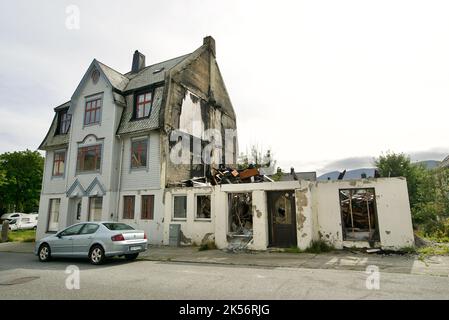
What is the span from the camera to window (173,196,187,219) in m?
15.5

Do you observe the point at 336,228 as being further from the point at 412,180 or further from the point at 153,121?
the point at 412,180

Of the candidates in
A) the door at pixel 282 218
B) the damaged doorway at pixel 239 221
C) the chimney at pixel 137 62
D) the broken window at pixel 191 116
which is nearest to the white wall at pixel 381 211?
the door at pixel 282 218

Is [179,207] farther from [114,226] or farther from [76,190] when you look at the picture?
[76,190]

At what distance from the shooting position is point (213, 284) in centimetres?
654

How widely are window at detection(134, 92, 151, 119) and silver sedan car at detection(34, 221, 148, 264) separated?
909 centimetres

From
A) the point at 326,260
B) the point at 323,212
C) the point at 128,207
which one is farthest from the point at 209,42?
the point at 326,260

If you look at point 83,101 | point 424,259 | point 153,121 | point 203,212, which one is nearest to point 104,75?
point 83,101

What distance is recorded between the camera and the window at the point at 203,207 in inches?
596

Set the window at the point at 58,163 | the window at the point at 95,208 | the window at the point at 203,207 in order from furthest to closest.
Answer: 1. the window at the point at 58,163
2. the window at the point at 95,208
3. the window at the point at 203,207

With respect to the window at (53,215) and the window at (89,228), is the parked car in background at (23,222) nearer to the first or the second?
the window at (53,215)

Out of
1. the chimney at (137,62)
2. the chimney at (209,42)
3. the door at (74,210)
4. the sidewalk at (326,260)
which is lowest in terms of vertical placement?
the sidewalk at (326,260)

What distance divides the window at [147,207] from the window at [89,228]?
5.65 metres

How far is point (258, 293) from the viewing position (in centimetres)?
568

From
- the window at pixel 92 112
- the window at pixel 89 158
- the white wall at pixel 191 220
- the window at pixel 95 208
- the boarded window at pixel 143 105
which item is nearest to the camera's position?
the white wall at pixel 191 220
